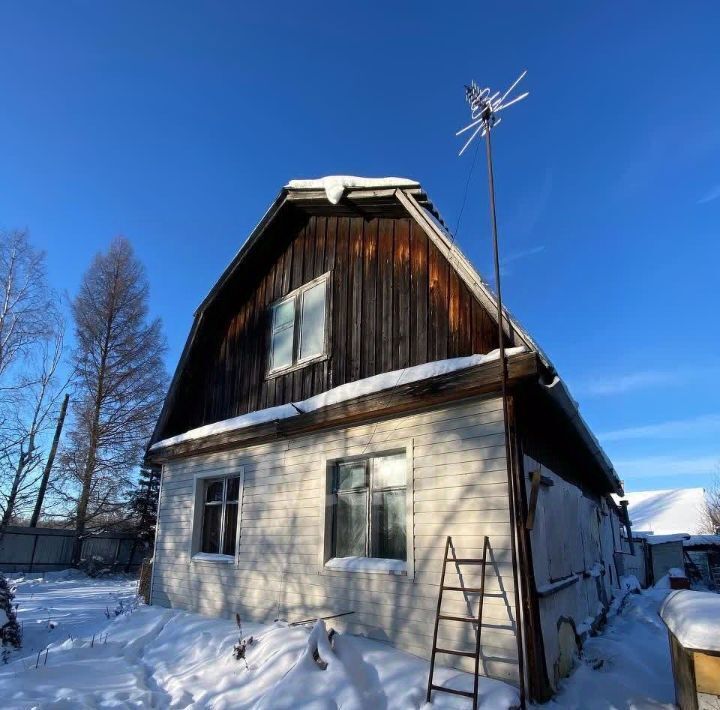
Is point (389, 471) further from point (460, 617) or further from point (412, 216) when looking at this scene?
point (412, 216)

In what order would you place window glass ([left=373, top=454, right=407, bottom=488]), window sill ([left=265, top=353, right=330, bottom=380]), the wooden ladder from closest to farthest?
1. the wooden ladder
2. window glass ([left=373, top=454, right=407, bottom=488])
3. window sill ([left=265, top=353, right=330, bottom=380])

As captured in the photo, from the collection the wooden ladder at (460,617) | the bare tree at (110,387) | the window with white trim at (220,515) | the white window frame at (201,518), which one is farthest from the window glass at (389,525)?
the bare tree at (110,387)

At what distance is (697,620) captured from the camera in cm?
385

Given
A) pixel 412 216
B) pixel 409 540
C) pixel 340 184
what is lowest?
pixel 409 540

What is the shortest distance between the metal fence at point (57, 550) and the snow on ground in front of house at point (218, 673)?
45.8ft

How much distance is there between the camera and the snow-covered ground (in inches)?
193

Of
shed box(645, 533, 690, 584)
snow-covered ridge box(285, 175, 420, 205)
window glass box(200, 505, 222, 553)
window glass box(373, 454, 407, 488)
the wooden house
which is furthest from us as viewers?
shed box(645, 533, 690, 584)

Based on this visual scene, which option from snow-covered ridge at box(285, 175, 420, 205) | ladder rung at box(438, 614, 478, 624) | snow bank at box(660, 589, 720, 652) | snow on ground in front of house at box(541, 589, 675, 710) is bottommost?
snow on ground in front of house at box(541, 589, 675, 710)

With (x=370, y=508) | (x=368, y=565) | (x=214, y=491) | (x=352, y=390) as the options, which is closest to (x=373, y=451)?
(x=370, y=508)

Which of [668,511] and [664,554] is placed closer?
[664,554]

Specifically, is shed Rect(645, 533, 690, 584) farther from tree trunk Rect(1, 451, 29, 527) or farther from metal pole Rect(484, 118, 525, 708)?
tree trunk Rect(1, 451, 29, 527)

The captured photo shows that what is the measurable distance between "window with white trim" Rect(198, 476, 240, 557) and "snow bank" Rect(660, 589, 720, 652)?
20.7 ft

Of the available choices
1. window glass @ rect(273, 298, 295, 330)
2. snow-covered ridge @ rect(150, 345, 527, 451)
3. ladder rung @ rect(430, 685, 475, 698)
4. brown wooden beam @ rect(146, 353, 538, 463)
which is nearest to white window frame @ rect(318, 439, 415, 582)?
brown wooden beam @ rect(146, 353, 538, 463)

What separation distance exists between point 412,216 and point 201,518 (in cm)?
661
